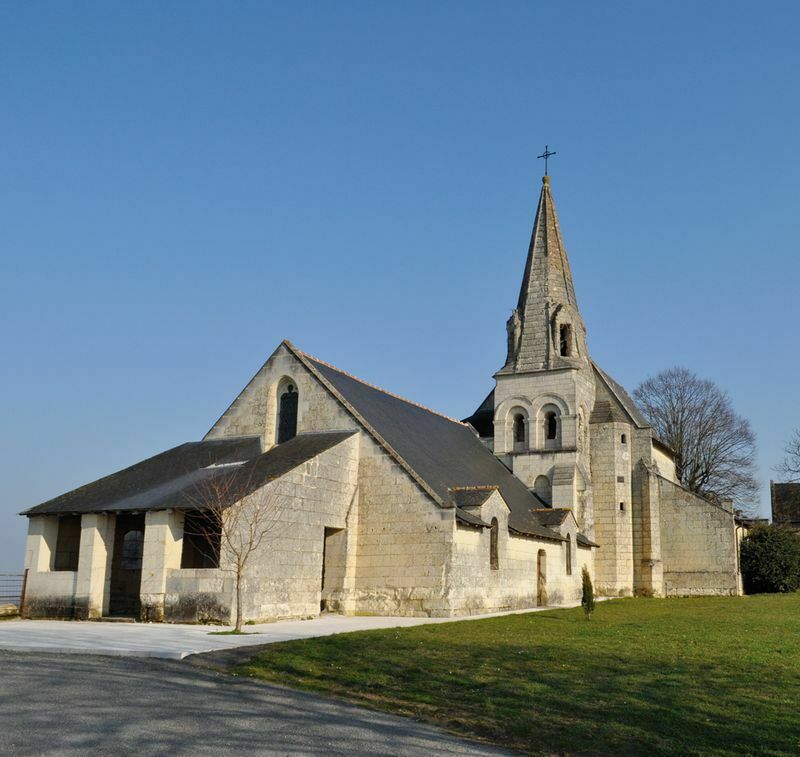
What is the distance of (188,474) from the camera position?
24375mm

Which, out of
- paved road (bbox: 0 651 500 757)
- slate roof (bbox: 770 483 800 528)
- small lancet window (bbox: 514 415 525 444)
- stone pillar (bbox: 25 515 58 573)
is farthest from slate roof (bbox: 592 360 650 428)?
paved road (bbox: 0 651 500 757)

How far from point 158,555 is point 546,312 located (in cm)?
2318

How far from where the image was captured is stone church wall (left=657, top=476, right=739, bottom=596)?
36.2 m

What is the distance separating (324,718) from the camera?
8.88 m

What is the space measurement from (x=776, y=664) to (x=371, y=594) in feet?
45.4

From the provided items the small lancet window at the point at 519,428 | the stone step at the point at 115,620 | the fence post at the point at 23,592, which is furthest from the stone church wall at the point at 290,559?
the small lancet window at the point at 519,428

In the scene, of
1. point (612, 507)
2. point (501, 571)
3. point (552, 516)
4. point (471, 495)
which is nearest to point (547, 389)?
point (612, 507)

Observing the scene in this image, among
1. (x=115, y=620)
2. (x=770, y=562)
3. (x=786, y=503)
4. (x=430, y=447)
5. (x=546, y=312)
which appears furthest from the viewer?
(x=786, y=503)

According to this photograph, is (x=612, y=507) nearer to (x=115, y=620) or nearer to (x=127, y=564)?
(x=127, y=564)

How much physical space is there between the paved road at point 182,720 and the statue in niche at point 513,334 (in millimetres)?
29025

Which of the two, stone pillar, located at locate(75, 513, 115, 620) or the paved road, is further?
stone pillar, located at locate(75, 513, 115, 620)

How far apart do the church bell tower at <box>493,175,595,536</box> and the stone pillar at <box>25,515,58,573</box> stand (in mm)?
19673

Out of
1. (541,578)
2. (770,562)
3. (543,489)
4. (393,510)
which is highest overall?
(543,489)

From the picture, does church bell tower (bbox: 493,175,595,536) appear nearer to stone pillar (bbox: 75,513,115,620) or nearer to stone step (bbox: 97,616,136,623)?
stone pillar (bbox: 75,513,115,620)
